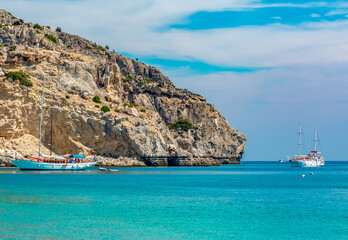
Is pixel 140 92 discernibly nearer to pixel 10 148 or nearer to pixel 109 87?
pixel 109 87

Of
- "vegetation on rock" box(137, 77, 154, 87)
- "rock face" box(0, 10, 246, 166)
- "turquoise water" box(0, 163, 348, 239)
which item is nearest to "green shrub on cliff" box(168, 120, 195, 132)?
"rock face" box(0, 10, 246, 166)

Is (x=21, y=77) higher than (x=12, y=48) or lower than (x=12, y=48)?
lower

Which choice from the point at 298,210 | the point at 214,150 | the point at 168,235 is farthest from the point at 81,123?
the point at 168,235

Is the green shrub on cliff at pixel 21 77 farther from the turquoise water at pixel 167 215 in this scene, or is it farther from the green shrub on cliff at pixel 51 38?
the turquoise water at pixel 167 215

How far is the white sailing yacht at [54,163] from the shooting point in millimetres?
69375

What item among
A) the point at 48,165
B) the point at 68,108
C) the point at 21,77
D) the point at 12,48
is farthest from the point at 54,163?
the point at 12,48

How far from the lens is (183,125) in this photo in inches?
4830

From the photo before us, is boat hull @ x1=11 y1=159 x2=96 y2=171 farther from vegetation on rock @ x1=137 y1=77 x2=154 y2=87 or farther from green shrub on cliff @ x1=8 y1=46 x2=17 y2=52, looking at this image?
vegetation on rock @ x1=137 y1=77 x2=154 y2=87

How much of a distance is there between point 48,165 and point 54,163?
1.41m

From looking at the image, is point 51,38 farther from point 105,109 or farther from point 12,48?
point 105,109

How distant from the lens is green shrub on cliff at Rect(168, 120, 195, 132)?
12200cm

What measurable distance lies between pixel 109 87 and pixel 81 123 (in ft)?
58.1

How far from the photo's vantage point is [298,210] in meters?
29.3

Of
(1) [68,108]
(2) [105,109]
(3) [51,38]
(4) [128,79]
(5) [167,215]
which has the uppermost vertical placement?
(3) [51,38]
